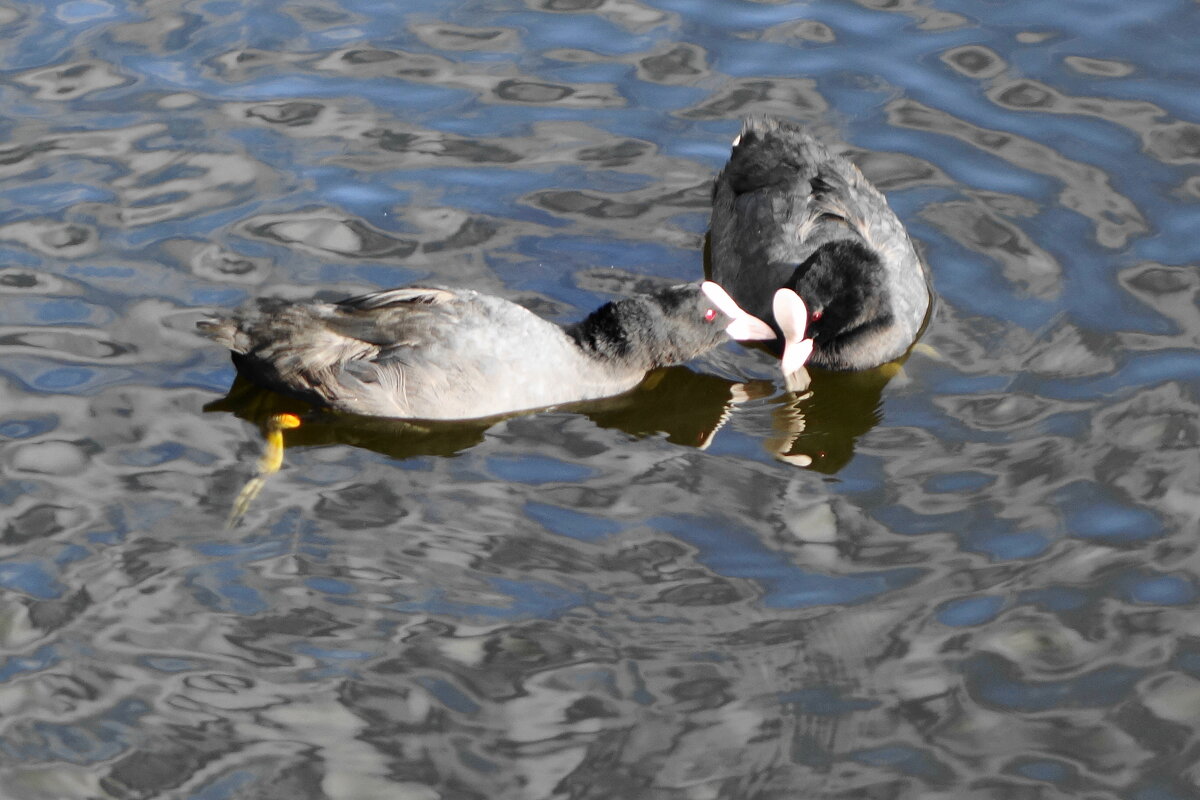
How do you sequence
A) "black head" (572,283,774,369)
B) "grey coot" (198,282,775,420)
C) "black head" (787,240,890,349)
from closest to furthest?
1. "grey coot" (198,282,775,420)
2. "black head" (572,283,774,369)
3. "black head" (787,240,890,349)

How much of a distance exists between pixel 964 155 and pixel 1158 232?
1.07 meters

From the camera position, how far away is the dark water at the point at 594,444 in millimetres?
4457

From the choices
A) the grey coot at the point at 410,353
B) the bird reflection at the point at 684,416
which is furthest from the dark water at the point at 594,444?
the grey coot at the point at 410,353

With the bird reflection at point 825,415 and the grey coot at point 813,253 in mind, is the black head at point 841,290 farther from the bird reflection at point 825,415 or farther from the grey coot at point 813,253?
the bird reflection at point 825,415

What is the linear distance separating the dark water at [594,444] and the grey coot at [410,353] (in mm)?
163

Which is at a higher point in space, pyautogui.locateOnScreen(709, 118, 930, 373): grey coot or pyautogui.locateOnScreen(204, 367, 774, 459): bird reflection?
pyautogui.locateOnScreen(709, 118, 930, 373): grey coot

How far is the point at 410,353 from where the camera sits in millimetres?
5734

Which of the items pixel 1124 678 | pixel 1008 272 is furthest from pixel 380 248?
pixel 1124 678

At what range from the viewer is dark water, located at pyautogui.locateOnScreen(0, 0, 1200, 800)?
4457mm

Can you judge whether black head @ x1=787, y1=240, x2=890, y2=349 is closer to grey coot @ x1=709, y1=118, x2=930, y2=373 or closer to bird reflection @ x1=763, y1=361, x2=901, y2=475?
grey coot @ x1=709, y1=118, x2=930, y2=373

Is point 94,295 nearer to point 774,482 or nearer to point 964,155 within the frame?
point 774,482

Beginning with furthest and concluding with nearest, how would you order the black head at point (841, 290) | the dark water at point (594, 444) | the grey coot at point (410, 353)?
the black head at point (841, 290) → the grey coot at point (410, 353) → the dark water at point (594, 444)

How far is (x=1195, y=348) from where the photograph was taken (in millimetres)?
6133

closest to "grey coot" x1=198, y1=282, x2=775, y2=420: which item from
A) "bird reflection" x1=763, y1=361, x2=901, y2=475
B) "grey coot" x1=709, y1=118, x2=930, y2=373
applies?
"bird reflection" x1=763, y1=361, x2=901, y2=475
